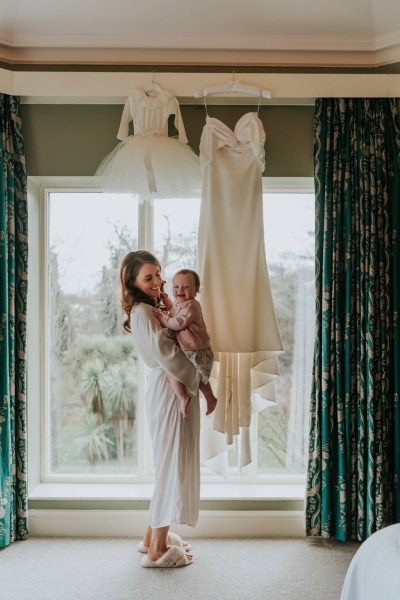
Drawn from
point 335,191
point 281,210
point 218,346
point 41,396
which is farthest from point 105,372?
point 335,191

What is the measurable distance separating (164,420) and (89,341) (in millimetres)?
857

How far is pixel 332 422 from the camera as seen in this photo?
10.6 feet

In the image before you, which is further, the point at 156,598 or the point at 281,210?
the point at 281,210

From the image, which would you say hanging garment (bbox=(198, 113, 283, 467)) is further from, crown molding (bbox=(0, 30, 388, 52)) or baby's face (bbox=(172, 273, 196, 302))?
crown molding (bbox=(0, 30, 388, 52))

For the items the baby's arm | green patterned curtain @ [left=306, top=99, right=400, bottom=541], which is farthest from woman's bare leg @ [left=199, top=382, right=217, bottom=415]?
green patterned curtain @ [left=306, top=99, right=400, bottom=541]

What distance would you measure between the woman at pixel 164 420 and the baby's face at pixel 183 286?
6.1 inches

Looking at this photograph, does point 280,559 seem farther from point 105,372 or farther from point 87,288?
point 87,288

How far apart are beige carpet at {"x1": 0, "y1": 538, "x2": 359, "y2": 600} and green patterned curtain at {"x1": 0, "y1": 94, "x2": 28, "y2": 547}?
0.79 feet

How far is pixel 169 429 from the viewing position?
2924mm

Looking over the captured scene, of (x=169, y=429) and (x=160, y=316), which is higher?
(x=160, y=316)

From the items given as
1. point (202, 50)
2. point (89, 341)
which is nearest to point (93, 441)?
point (89, 341)

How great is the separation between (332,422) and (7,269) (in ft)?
6.12

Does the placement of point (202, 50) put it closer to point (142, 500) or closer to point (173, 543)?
point (142, 500)

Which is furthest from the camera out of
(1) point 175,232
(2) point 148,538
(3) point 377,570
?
(1) point 175,232
